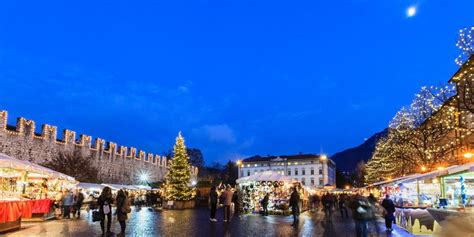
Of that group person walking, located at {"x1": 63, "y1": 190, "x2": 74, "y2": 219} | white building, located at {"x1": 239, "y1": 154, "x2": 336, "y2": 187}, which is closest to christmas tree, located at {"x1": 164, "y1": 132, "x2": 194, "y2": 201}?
person walking, located at {"x1": 63, "y1": 190, "x2": 74, "y2": 219}

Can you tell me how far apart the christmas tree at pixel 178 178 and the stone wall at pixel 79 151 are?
36.6 ft

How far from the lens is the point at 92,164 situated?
4619cm

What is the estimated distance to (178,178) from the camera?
38.1m

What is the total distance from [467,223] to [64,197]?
20693 mm

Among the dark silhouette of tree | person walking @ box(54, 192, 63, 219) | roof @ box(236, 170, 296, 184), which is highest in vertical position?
the dark silhouette of tree

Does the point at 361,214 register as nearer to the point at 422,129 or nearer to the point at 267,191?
the point at 267,191

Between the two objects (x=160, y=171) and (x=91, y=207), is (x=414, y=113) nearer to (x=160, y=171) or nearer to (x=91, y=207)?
(x=91, y=207)

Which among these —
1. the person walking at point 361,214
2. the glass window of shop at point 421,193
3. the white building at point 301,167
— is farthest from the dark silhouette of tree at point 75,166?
the white building at point 301,167

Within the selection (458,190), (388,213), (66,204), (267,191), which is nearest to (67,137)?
(66,204)

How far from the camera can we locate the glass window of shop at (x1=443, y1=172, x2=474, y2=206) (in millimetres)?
19578

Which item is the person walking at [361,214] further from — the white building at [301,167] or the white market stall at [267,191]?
the white building at [301,167]

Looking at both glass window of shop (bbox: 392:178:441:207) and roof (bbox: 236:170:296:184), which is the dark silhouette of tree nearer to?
roof (bbox: 236:170:296:184)

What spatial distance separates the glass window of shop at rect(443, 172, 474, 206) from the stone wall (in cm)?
3112

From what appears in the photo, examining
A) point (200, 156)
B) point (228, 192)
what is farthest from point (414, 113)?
point (200, 156)
